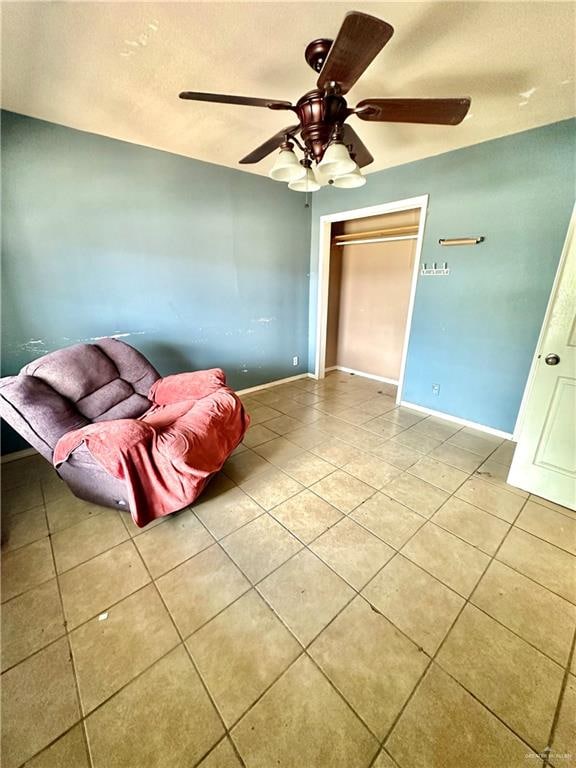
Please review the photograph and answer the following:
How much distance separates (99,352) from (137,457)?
1.11 meters

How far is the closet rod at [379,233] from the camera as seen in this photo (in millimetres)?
3295

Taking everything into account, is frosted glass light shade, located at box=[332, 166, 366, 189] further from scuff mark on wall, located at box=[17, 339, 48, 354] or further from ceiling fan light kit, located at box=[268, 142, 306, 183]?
scuff mark on wall, located at box=[17, 339, 48, 354]

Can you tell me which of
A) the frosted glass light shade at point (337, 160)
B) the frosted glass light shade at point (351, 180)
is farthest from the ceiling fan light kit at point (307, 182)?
the frosted glass light shade at point (337, 160)

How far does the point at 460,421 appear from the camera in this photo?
2912 millimetres

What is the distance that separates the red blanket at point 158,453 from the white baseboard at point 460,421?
2230mm

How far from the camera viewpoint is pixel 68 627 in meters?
1.20

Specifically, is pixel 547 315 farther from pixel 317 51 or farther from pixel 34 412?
pixel 34 412

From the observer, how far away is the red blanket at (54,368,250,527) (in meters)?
1.48

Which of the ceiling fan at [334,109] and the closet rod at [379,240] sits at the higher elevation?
the ceiling fan at [334,109]

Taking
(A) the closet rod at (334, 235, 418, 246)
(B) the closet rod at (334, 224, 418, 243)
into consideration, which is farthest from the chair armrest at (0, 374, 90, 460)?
(A) the closet rod at (334, 235, 418, 246)

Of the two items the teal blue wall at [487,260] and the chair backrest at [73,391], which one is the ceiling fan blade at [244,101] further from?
the chair backrest at [73,391]

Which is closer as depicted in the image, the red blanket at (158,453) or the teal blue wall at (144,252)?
the red blanket at (158,453)

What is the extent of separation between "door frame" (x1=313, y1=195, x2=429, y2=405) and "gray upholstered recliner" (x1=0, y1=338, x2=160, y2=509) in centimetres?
236

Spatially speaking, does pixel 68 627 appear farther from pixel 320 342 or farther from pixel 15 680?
pixel 320 342
